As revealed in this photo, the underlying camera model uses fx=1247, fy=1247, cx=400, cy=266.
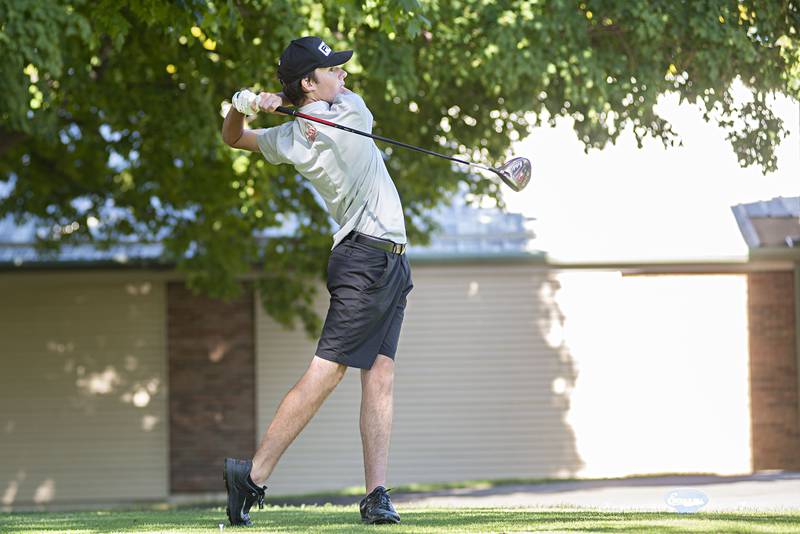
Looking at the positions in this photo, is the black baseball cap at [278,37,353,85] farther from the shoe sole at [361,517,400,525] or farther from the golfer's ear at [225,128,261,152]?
the shoe sole at [361,517,400,525]

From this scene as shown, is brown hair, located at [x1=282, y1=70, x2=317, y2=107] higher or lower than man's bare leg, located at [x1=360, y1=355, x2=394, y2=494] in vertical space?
higher

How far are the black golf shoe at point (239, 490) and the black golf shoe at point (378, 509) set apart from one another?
42 centimetres

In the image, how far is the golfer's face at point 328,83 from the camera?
516 centimetres

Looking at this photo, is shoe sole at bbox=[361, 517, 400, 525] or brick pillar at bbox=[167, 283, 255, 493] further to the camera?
brick pillar at bbox=[167, 283, 255, 493]

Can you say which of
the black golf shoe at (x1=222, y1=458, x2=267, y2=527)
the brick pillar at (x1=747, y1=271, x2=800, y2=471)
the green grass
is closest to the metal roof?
the brick pillar at (x1=747, y1=271, x2=800, y2=471)

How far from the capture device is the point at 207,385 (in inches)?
682

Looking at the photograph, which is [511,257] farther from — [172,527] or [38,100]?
[172,527]

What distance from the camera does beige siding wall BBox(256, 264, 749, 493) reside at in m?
17.1

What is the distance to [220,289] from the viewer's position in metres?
15.2

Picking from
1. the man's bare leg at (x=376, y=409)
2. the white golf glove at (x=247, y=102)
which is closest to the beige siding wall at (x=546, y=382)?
the man's bare leg at (x=376, y=409)

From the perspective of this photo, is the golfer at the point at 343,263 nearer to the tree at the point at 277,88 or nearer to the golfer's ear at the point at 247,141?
the golfer's ear at the point at 247,141

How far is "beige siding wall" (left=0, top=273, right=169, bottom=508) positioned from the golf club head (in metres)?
12.3

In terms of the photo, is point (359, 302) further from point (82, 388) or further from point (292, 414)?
point (82, 388)

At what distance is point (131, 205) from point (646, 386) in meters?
7.33
